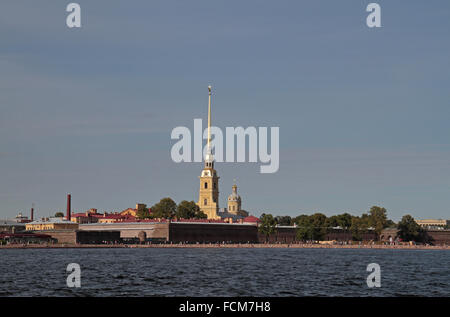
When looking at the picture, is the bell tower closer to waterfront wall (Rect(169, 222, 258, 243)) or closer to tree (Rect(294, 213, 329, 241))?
waterfront wall (Rect(169, 222, 258, 243))

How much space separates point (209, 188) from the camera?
7530 inches

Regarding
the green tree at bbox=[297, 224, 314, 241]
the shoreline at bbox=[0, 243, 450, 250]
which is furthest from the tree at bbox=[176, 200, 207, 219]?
the green tree at bbox=[297, 224, 314, 241]

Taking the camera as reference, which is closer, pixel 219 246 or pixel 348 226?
pixel 219 246

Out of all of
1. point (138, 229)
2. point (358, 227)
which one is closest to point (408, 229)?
point (358, 227)

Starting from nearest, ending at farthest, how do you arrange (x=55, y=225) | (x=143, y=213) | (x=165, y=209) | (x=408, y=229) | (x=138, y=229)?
(x=138, y=229) → (x=55, y=225) → (x=165, y=209) → (x=143, y=213) → (x=408, y=229)

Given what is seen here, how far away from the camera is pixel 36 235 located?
147875mm

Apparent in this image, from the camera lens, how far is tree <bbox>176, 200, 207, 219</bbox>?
17882cm

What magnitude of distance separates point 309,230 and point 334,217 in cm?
1993

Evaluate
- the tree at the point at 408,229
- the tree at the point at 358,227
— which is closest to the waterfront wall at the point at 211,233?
the tree at the point at 358,227

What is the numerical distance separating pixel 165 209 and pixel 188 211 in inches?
223

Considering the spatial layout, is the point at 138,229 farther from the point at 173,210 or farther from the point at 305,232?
the point at 305,232

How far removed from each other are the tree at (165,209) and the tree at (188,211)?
6.66 feet

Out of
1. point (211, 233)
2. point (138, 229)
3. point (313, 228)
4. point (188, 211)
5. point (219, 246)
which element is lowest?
point (219, 246)
